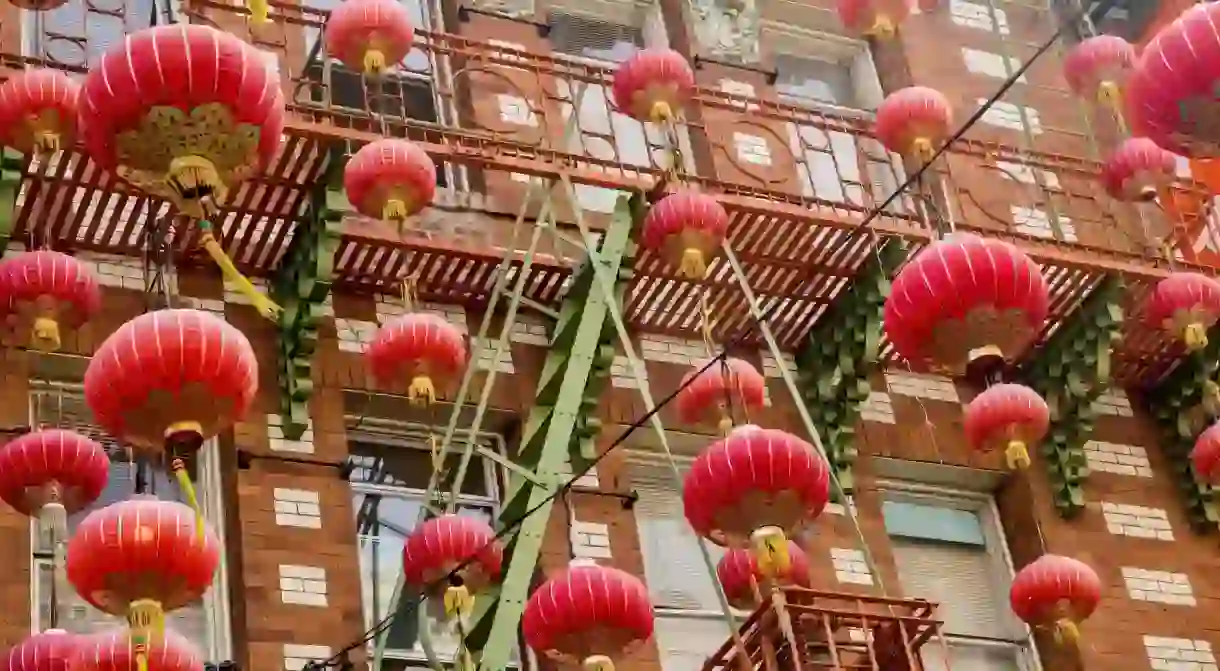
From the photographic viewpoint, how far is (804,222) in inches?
559

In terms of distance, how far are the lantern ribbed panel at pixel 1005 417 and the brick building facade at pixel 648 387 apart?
1.54m

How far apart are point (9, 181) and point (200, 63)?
3598 mm

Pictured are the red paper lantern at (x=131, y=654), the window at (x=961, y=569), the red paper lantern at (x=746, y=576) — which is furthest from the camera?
the window at (x=961, y=569)

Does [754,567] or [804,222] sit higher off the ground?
[804,222]

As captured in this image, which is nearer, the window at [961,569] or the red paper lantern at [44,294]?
the red paper lantern at [44,294]

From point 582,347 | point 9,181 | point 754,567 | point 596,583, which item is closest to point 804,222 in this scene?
point 582,347

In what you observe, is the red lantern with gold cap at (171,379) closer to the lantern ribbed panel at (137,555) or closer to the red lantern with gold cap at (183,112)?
the lantern ribbed panel at (137,555)

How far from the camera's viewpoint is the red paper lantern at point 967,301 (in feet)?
35.0

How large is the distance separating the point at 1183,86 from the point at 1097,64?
5.93 meters

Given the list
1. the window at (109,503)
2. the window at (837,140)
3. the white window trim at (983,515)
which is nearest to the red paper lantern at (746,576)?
the white window trim at (983,515)

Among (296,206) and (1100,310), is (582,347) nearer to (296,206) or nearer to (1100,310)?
(296,206)

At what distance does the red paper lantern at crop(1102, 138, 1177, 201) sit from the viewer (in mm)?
14852

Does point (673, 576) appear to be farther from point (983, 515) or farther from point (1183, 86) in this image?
point (1183, 86)

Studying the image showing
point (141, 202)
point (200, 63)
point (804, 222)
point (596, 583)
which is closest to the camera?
point (200, 63)
